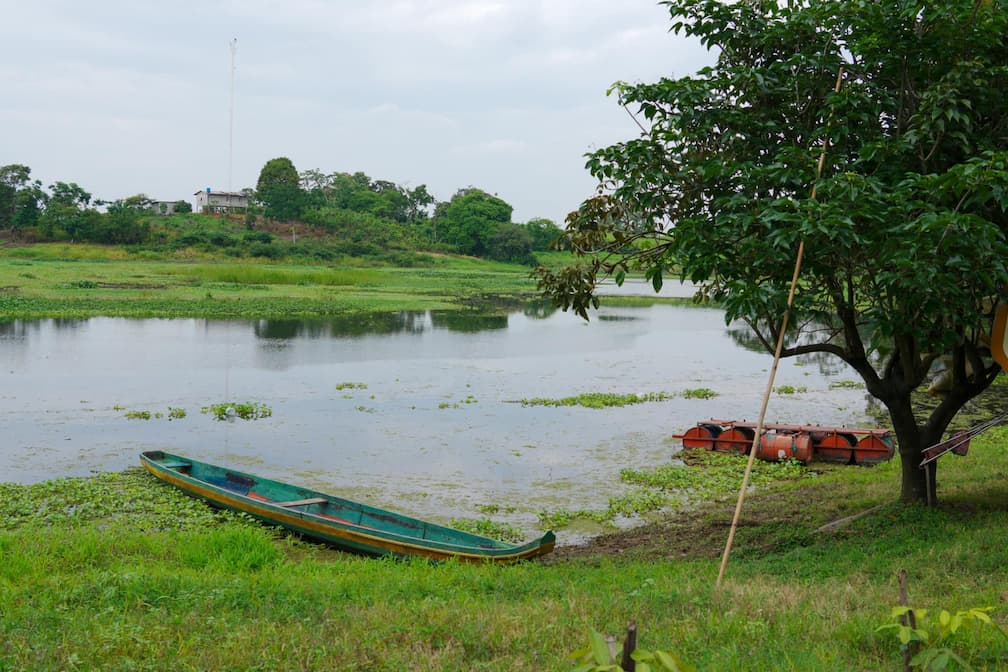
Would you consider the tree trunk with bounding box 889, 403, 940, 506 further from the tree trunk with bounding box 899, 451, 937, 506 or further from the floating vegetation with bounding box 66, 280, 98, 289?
the floating vegetation with bounding box 66, 280, 98, 289

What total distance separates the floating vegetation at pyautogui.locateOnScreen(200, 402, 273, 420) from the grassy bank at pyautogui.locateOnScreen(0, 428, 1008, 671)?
24.3 ft

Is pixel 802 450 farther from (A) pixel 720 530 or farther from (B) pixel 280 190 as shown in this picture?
(B) pixel 280 190

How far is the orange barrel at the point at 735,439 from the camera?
16.7 meters

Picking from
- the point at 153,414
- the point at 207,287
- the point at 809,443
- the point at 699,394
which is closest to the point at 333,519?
the point at 809,443

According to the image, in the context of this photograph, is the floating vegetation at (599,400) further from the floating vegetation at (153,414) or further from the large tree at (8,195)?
the large tree at (8,195)

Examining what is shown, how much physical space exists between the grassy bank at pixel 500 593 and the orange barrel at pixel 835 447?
4.11m

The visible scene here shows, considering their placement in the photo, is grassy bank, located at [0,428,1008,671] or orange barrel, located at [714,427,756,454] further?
orange barrel, located at [714,427,756,454]

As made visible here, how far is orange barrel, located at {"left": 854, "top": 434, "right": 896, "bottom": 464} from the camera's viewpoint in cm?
1592

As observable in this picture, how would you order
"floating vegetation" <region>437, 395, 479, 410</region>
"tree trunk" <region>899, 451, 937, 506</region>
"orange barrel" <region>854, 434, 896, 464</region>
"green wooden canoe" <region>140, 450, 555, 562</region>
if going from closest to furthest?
"green wooden canoe" <region>140, 450, 555, 562</region> < "tree trunk" <region>899, 451, 937, 506</region> < "orange barrel" <region>854, 434, 896, 464</region> < "floating vegetation" <region>437, 395, 479, 410</region>

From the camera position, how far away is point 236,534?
10.0 metres

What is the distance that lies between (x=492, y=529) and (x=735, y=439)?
22.2ft

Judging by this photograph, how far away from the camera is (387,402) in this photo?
21.9 metres

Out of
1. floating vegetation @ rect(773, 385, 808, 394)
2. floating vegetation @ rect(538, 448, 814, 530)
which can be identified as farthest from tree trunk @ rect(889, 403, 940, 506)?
floating vegetation @ rect(773, 385, 808, 394)

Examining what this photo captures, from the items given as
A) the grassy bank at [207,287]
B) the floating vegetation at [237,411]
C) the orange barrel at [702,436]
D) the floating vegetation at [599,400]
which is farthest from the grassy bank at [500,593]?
the grassy bank at [207,287]
